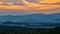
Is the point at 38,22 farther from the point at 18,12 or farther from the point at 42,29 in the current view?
the point at 18,12

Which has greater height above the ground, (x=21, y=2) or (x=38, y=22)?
(x=21, y=2)

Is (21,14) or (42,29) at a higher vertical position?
(21,14)

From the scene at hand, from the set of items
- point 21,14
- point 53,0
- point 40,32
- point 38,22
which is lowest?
point 40,32

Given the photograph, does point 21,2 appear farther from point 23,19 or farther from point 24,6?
point 23,19

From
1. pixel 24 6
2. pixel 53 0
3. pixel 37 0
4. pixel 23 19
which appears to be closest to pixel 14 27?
pixel 23 19

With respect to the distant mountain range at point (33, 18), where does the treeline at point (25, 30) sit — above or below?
below

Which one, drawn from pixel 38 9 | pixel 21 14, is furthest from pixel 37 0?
pixel 21 14

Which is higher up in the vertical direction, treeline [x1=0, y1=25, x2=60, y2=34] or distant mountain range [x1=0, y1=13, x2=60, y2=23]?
distant mountain range [x1=0, y1=13, x2=60, y2=23]

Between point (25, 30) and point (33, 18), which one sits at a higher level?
point (33, 18)
